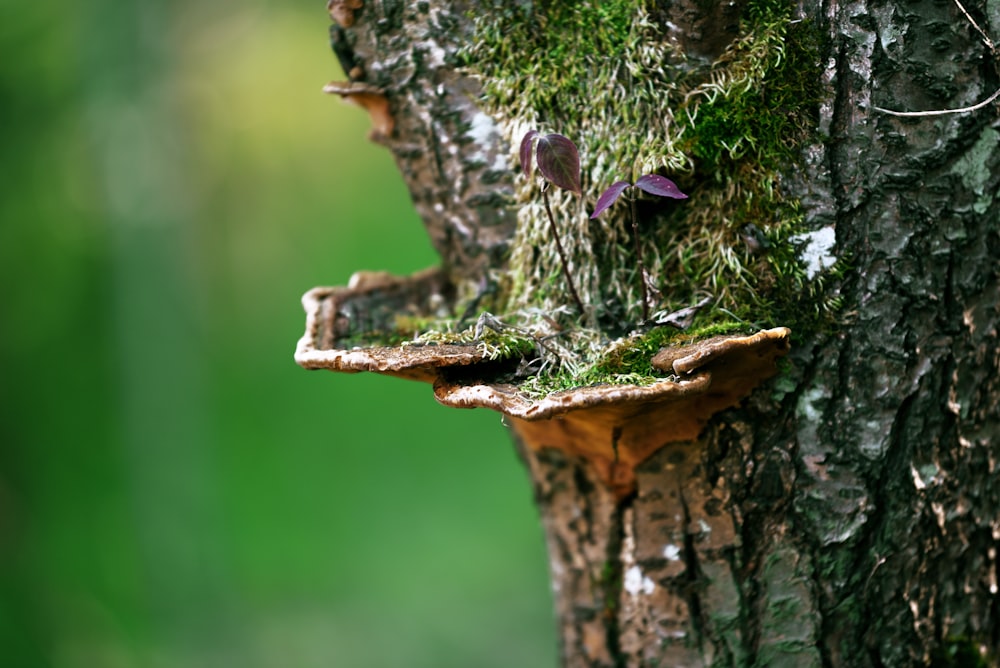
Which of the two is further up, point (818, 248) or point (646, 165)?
point (646, 165)

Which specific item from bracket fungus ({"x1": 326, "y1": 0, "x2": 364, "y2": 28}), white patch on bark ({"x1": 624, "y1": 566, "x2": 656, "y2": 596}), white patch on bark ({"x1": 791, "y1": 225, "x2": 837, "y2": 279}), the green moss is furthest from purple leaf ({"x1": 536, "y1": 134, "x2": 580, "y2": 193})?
the green moss

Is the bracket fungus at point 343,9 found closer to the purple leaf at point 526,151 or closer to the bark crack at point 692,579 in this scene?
the purple leaf at point 526,151

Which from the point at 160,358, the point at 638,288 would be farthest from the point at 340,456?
the point at 638,288

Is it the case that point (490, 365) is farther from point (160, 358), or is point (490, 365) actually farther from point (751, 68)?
point (160, 358)

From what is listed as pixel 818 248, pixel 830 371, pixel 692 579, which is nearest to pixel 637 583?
pixel 692 579

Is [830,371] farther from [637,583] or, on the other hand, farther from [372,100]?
[372,100]

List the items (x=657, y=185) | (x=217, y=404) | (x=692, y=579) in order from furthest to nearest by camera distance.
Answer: (x=217, y=404)
(x=692, y=579)
(x=657, y=185)
